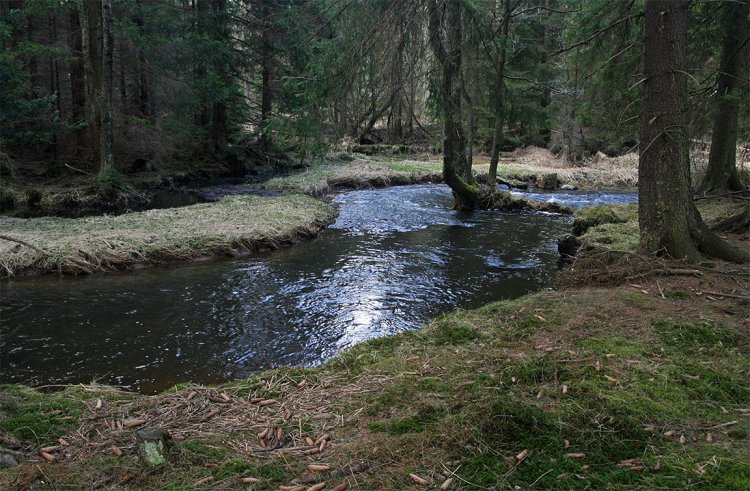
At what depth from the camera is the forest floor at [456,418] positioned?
2.53 metres

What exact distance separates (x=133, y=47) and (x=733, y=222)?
711 inches

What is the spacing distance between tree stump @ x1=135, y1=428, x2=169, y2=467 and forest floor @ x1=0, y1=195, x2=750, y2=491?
5 cm

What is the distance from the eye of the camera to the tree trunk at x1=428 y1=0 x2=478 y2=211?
8.33 m

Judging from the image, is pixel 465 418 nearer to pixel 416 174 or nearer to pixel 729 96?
pixel 729 96

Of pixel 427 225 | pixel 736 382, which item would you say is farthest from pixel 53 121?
A: pixel 736 382

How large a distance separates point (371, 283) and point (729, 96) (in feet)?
21.8

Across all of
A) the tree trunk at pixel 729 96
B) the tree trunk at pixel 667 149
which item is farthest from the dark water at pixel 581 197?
the tree trunk at pixel 667 149

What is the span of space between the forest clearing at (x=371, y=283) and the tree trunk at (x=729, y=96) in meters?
0.05

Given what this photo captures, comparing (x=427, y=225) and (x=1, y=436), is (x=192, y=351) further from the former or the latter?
(x=427, y=225)

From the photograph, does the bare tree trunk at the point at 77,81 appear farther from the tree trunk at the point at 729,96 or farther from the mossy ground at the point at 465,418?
the tree trunk at the point at 729,96

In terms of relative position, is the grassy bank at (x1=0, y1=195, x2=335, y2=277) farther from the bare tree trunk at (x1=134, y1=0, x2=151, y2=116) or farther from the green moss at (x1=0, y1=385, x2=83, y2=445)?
the bare tree trunk at (x1=134, y1=0, x2=151, y2=116)

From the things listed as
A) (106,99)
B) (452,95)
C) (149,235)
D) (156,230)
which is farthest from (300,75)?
(149,235)

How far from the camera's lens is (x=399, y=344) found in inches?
188

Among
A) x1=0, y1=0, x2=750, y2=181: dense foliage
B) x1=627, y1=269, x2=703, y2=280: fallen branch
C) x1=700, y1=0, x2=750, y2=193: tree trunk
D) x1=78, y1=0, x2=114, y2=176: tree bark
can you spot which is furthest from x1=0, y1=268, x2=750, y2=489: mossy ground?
x1=78, y1=0, x2=114, y2=176: tree bark
